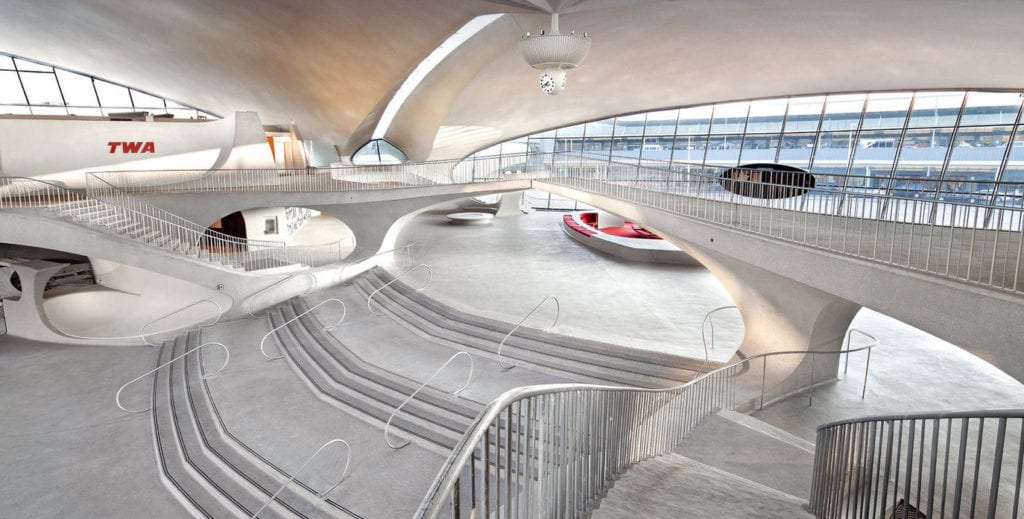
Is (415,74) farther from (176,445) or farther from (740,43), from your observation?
(176,445)

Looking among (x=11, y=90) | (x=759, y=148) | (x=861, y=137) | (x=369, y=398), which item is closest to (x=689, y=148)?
(x=759, y=148)

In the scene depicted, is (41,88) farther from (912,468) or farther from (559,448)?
(912,468)

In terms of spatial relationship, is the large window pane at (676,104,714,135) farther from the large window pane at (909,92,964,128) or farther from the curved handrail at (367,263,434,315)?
the curved handrail at (367,263,434,315)

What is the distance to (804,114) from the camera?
22766mm

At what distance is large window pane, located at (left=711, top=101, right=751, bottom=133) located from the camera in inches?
976

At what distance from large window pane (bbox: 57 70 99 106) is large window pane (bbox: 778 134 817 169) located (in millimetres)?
37037

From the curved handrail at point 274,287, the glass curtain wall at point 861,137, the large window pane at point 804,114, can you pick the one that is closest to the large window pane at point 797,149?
the glass curtain wall at point 861,137

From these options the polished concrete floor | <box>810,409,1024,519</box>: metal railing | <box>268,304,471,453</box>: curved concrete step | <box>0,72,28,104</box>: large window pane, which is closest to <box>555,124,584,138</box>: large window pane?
the polished concrete floor

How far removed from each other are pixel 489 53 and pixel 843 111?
14.7 m

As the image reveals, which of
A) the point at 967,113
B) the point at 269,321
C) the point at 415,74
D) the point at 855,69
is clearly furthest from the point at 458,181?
the point at 967,113

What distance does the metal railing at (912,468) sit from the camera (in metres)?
2.69

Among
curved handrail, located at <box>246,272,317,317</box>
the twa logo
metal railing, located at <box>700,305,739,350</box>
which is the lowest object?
curved handrail, located at <box>246,272,317,317</box>

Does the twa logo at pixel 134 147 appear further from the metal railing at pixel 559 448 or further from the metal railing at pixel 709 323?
the metal railing at pixel 709 323

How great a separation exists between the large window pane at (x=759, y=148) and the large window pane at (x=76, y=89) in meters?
35.7
